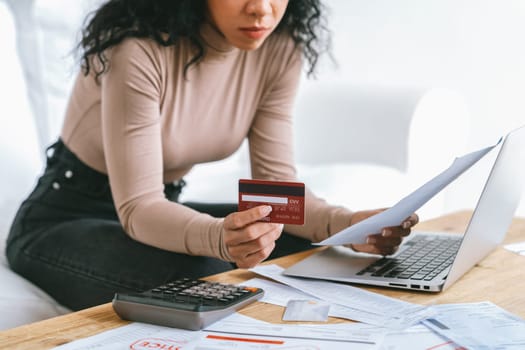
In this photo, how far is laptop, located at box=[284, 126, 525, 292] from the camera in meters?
0.82

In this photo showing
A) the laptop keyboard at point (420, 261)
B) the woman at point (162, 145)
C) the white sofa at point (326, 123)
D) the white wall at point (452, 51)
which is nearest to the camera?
the laptop keyboard at point (420, 261)

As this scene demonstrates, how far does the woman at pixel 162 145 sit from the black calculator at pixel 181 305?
90 millimetres

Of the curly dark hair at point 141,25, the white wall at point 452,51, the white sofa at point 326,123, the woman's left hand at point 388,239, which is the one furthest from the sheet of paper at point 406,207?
the white wall at point 452,51

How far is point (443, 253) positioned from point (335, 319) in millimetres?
312

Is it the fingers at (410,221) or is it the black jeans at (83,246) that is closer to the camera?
the fingers at (410,221)

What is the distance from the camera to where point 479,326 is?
0.68m

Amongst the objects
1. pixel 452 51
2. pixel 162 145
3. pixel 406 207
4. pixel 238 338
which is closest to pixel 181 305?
pixel 238 338

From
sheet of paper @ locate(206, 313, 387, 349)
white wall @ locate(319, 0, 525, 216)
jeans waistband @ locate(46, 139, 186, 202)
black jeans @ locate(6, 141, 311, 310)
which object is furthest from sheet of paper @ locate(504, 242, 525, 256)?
white wall @ locate(319, 0, 525, 216)

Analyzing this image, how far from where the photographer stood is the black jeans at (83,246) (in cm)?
103

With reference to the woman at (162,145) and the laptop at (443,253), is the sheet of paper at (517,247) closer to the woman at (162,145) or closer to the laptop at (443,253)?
the laptop at (443,253)

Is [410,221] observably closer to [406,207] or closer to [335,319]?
[406,207]

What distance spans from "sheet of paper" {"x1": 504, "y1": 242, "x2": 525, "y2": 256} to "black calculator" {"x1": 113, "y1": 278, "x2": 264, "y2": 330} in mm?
485

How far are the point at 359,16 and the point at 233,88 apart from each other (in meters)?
1.28

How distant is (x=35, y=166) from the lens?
170cm
